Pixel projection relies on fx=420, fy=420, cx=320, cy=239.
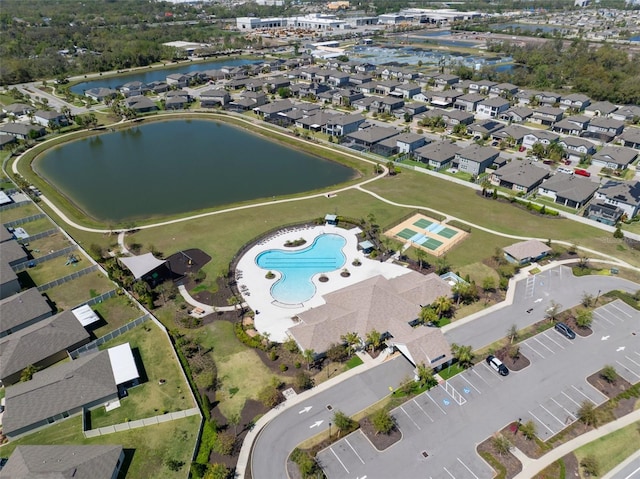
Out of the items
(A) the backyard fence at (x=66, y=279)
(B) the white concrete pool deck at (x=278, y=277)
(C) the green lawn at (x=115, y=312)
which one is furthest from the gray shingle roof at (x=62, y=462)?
(A) the backyard fence at (x=66, y=279)

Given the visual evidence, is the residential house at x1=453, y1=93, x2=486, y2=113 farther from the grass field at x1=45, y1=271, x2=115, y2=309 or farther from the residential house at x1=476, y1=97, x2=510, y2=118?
the grass field at x1=45, y1=271, x2=115, y2=309

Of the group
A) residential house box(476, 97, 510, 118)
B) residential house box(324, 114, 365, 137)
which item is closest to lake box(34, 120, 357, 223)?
residential house box(324, 114, 365, 137)

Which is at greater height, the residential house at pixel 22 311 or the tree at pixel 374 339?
the residential house at pixel 22 311

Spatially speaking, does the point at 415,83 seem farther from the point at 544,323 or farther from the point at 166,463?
the point at 166,463

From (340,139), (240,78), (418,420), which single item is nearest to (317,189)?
(340,139)

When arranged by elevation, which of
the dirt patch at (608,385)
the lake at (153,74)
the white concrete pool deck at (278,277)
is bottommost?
the dirt patch at (608,385)

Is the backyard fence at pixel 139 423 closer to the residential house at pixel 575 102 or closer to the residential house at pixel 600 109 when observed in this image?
the residential house at pixel 600 109

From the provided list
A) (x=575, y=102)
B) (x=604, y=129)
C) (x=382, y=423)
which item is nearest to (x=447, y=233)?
(x=382, y=423)

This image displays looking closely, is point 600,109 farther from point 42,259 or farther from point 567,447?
point 42,259
